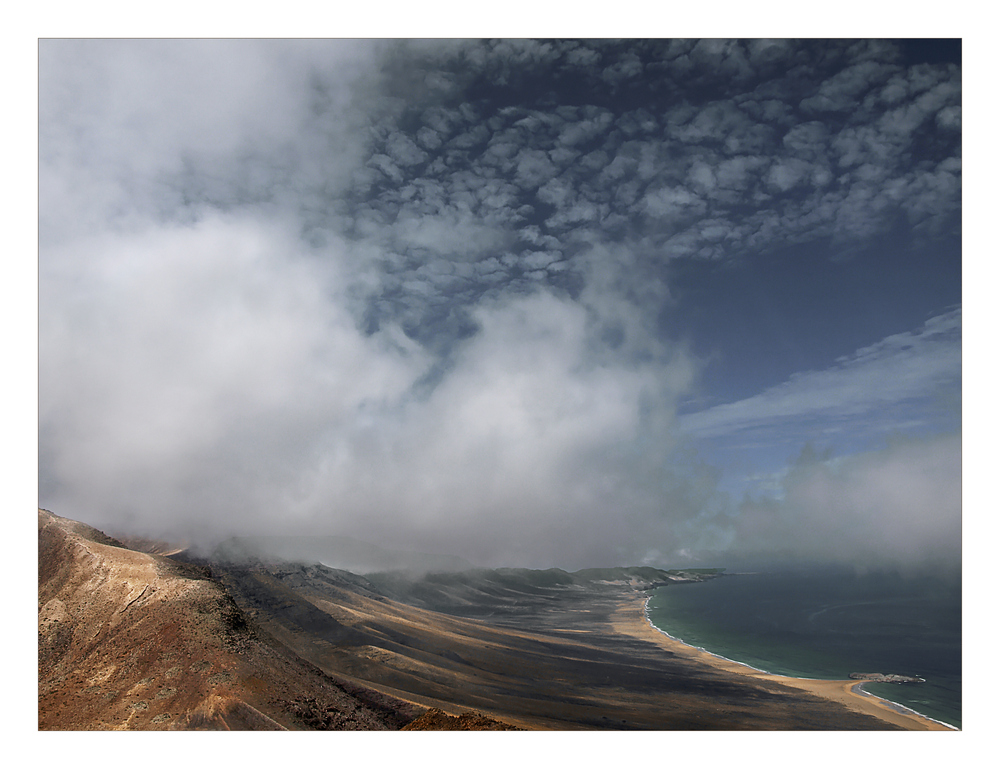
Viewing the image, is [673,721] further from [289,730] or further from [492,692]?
[289,730]

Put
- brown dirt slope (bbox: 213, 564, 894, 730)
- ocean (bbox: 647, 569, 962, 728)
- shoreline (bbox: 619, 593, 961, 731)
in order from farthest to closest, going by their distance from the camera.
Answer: ocean (bbox: 647, 569, 962, 728) < shoreline (bbox: 619, 593, 961, 731) < brown dirt slope (bbox: 213, 564, 894, 730)

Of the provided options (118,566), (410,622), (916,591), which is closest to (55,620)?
(118,566)

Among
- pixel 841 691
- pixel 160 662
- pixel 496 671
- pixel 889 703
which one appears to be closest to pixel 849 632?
pixel 889 703

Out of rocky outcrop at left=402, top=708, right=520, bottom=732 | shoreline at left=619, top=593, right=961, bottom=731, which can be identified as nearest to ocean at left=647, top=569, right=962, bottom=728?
shoreline at left=619, top=593, right=961, bottom=731

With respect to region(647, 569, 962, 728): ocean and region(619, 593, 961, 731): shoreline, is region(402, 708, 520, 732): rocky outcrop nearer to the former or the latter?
region(619, 593, 961, 731): shoreline

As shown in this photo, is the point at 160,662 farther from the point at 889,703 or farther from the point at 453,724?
the point at 889,703

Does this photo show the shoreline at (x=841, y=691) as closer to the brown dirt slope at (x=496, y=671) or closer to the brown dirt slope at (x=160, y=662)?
the brown dirt slope at (x=496, y=671)
